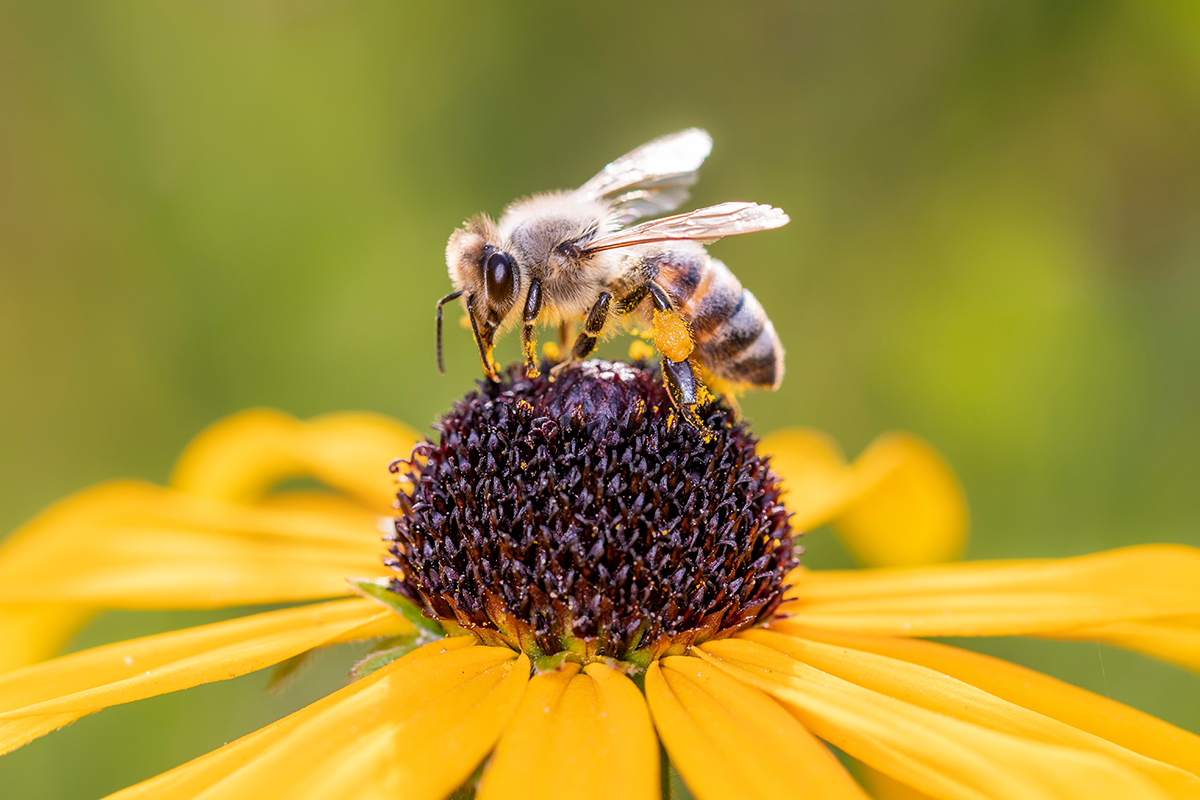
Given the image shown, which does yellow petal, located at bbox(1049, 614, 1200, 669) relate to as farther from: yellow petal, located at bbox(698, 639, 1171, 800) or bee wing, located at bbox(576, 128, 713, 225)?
bee wing, located at bbox(576, 128, 713, 225)

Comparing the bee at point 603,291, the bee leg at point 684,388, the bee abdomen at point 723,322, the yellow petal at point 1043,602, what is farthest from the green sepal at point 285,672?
the bee abdomen at point 723,322

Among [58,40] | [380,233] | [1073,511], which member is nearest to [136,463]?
[380,233]

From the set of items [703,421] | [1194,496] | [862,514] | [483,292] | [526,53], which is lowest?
[1194,496]

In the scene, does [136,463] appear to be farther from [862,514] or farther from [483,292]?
[862,514]

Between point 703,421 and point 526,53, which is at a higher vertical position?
point 526,53

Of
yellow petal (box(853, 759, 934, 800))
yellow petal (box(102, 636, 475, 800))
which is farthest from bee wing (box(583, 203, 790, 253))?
yellow petal (box(853, 759, 934, 800))

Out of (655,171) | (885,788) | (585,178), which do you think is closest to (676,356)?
→ (655,171)

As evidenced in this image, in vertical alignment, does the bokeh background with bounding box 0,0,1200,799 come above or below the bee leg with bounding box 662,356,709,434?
above

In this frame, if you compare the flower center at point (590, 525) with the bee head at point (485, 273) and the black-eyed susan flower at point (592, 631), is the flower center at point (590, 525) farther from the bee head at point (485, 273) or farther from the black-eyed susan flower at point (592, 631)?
the bee head at point (485, 273)

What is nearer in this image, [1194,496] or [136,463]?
[1194,496]
